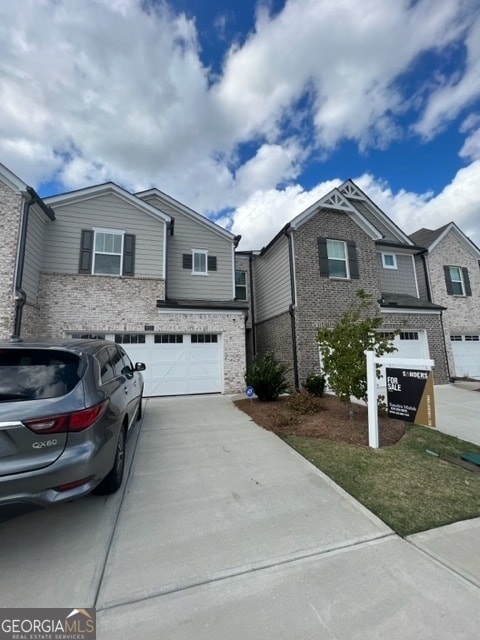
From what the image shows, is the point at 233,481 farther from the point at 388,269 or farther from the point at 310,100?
the point at 388,269

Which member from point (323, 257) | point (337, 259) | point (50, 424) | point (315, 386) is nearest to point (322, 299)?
point (323, 257)

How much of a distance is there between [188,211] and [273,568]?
12.5 metres

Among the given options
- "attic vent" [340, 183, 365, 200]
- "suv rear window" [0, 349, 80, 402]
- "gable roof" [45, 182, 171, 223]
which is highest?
"attic vent" [340, 183, 365, 200]

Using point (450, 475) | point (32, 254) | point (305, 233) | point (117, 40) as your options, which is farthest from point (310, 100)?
point (450, 475)

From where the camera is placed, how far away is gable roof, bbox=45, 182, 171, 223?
32.6 ft

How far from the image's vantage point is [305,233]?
11.3 metres

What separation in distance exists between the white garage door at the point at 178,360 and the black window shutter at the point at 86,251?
8.40 ft

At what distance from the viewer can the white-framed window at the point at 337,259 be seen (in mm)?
11500

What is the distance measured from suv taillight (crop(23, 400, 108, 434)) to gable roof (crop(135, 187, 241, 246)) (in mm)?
10848

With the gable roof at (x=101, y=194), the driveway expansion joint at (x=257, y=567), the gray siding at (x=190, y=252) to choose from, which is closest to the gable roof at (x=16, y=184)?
the gable roof at (x=101, y=194)

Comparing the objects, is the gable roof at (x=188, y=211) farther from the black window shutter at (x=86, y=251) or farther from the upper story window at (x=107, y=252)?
the black window shutter at (x=86, y=251)

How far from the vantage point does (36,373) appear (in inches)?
101

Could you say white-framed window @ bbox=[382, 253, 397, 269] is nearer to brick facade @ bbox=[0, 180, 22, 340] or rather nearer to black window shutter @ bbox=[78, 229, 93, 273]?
black window shutter @ bbox=[78, 229, 93, 273]

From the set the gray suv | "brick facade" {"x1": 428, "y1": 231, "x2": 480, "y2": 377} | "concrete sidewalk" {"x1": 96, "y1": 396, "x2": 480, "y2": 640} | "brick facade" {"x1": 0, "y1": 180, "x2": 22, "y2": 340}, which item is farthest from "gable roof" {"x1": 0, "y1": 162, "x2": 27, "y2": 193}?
"brick facade" {"x1": 428, "y1": 231, "x2": 480, "y2": 377}
